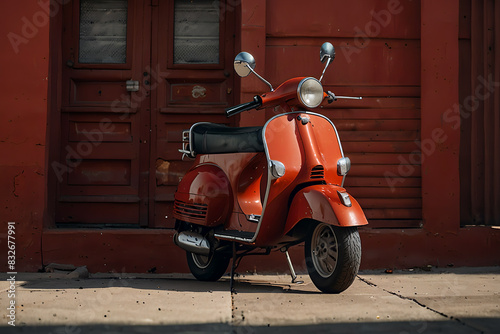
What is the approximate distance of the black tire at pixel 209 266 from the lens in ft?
15.0

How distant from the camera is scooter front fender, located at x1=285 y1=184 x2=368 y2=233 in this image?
3555 millimetres

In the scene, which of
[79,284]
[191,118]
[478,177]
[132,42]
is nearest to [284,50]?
[191,118]

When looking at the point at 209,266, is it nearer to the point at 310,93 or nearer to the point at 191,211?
the point at 191,211

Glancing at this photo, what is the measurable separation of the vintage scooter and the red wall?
1.54m

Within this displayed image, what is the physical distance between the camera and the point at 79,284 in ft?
14.5

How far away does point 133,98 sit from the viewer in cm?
597

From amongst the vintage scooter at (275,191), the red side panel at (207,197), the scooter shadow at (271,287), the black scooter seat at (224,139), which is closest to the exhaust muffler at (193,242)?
the vintage scooter at (275,191)

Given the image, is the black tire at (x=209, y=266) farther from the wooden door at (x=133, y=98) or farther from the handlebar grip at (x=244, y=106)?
the wooden door at (x=133, y=98)

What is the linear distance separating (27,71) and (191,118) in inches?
63.7

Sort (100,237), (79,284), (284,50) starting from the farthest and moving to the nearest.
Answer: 1. (284,50)
2. (100,237)
3. (79,284)

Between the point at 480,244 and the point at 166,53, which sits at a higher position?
the point at 166,53

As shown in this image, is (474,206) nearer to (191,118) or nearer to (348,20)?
(348,20)

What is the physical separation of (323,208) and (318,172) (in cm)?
38

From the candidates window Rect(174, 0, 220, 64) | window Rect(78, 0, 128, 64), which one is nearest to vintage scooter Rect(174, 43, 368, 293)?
window Rect(174, 0, 220, 64)
